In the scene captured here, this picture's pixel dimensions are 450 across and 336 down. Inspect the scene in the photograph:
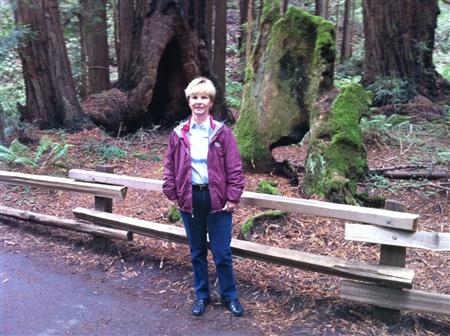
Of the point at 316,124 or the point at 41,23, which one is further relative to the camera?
the point at 41,23

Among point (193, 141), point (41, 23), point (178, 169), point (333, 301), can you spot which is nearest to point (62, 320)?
point (178, 169)

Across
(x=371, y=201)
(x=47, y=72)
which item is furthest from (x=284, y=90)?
(x=47, y=72)

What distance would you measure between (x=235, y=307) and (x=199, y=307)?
36cm

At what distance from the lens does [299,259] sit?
5.05 meters

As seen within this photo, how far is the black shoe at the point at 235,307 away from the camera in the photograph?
16.2ft

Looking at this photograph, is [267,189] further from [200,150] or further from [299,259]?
[200,150]

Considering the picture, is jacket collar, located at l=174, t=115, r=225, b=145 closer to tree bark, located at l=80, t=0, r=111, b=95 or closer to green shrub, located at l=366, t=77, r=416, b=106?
green shrub, located at l=366, t=77, r=416, b=106

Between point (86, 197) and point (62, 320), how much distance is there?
11.9 ft

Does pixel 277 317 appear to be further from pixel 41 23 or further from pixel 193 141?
pixel 41 23

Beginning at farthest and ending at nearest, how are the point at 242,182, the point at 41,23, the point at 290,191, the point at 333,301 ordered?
the point at 41,23
the point at 290,191
the point at 333,301
the point at 242,182

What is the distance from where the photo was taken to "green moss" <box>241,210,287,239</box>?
244 inches

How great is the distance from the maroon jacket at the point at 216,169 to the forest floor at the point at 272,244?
47.1 inches

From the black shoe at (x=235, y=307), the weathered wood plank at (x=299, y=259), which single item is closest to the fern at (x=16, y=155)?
the weathered wood plank at (x=299, y=259)

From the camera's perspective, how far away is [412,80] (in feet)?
47.7
